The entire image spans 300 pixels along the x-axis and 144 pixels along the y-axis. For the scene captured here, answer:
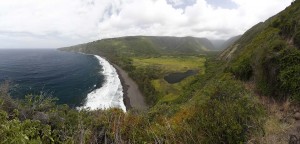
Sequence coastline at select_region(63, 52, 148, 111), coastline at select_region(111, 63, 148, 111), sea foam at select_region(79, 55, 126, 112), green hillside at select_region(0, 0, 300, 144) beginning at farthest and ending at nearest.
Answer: coastline at select_region(111, 63, 148, 111)
coastline at select_region(63, 52, 148, 111)
sea foam at select_region(79, 55, 126, 112)
green hillside at select_region(0, 0, 300, 144)

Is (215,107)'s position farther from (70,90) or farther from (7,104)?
(70,90)

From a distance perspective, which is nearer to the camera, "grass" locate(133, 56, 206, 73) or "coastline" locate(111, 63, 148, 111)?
"coastline" locate(111, 63, 148, 111)

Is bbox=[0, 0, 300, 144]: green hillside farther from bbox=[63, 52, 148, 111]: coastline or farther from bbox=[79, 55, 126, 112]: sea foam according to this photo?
bbox=[63, 52, 148, 111]: coastline

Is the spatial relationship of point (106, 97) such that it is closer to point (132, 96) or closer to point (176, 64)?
point (132, 96)

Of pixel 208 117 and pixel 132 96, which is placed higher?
pixel 208 117

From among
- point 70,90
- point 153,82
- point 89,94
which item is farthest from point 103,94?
point 153,82

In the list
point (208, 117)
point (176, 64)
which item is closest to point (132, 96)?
point (208, 117)

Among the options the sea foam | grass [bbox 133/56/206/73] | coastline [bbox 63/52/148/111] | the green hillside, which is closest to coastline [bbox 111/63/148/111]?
coastline [bbox 63/52/148/111]

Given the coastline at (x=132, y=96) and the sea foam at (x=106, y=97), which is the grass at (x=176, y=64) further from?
the sea foam at (x=106, y=97)

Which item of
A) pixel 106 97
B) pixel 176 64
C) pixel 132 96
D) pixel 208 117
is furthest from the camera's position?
pixel 176 64

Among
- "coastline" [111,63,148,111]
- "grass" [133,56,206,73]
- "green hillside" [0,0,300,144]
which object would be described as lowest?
"coastline" [111,63,148,111]

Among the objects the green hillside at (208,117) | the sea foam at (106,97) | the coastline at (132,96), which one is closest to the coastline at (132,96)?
the coastline at (132,96)
